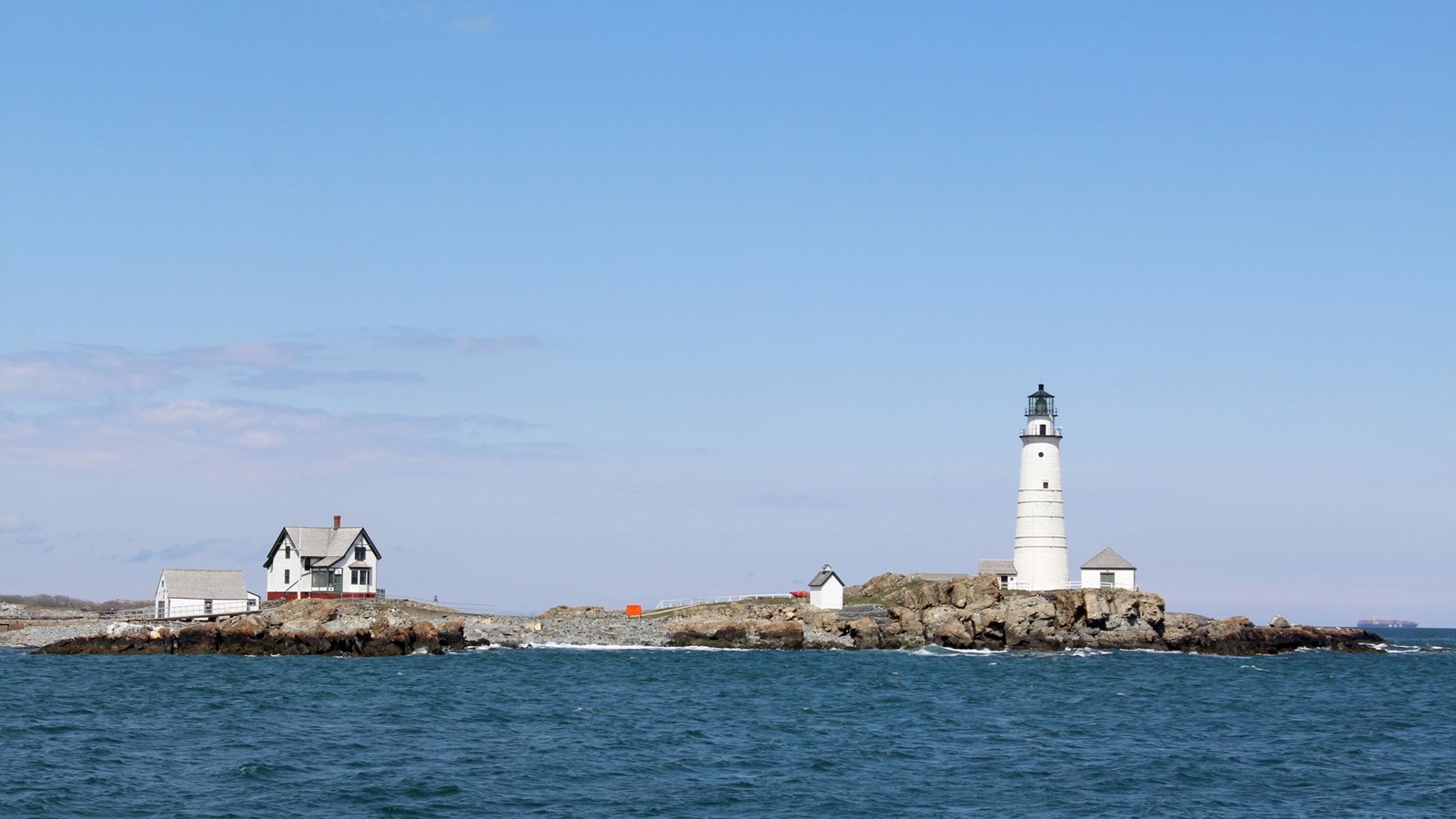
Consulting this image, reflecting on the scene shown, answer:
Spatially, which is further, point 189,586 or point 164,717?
point 189,586

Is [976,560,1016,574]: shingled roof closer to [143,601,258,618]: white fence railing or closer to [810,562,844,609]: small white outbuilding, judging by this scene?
[810,562,844,609]: small white outbuilding

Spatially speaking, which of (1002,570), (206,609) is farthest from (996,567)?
(206,609)

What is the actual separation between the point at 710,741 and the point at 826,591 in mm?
43859

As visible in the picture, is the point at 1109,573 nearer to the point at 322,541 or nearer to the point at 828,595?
the point at 828,595

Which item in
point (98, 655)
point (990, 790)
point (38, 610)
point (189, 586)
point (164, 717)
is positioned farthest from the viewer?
point (38, 610)

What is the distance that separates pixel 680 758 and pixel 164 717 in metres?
17.5

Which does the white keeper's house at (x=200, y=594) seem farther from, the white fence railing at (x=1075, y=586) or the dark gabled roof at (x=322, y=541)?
the white fence railing at (x=1075, y=586)

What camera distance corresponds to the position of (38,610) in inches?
4277

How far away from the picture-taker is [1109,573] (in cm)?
8500

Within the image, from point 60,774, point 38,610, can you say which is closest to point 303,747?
point 60,774

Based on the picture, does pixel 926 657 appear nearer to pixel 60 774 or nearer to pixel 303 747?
pixel 303 747

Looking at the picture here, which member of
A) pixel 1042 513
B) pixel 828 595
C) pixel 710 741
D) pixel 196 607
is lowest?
pixel 710 741

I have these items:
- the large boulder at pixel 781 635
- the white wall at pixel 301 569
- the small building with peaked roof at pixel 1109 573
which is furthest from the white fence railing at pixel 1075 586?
the white wall at pixel 301 569

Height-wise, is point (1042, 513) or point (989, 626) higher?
point (1042, 513)
